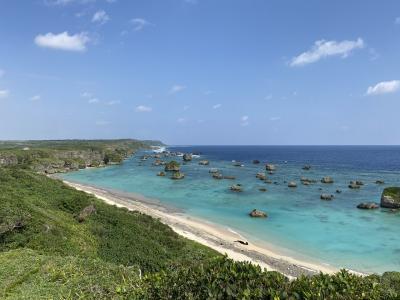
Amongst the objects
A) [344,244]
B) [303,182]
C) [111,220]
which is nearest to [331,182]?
[303,182]

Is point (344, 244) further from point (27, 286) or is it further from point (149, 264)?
point (27, 286)

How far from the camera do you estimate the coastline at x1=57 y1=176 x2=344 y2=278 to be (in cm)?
3095

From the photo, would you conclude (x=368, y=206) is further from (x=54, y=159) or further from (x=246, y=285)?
(x=54, y=159)

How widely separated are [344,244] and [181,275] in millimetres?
35149

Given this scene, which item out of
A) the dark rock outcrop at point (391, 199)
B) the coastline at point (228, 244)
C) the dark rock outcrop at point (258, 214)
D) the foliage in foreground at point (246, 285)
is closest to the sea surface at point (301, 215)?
the dark rock outcrop at point (258, 214)

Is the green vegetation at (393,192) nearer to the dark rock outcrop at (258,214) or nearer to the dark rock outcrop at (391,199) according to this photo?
the dark rock outcrop at (391,199)

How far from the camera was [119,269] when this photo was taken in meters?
12.6

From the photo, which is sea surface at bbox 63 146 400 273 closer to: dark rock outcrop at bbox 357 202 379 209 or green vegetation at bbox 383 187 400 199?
dark rock outcrop at bbox 357 202 379 209

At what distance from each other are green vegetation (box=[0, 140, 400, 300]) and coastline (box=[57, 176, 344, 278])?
4736 millimetres

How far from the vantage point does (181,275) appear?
30.8 feet

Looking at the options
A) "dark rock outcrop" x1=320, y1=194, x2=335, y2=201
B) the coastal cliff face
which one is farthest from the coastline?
the coastal cliff face

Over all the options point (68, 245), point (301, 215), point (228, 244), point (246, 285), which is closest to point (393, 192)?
point (301, 215)

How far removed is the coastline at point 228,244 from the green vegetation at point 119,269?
474cm

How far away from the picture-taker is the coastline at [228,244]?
102 ft
